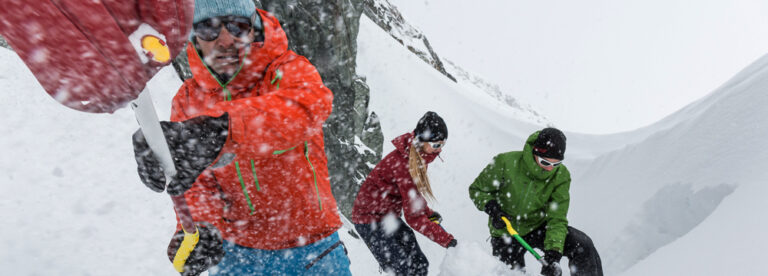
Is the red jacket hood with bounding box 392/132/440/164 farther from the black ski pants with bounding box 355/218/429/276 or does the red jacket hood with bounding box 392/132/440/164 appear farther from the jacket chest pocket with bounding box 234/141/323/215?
the jacket chest pocket with bounding box 234/141/323/215

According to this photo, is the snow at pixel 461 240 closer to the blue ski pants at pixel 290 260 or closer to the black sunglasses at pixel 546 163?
the black sunglasses at pixel 546 163

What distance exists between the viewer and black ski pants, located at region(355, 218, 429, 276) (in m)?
3.75

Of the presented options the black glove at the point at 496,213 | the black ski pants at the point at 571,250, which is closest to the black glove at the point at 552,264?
the black ski pants at the point at 571,250

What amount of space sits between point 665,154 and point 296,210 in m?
5.33

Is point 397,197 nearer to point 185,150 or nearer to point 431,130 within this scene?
point 431,130

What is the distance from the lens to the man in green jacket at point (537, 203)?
148 inches

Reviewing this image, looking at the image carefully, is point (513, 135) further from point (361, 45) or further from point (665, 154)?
point (665, 154)

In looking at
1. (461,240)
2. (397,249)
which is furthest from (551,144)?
(397,249)

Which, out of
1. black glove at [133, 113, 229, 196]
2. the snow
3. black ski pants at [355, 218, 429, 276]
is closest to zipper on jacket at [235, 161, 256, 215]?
black glove at [133, 113, 229, 196]

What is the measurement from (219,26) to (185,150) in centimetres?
68

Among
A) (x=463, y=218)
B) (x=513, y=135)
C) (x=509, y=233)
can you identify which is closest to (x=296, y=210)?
(x=509, y=233)

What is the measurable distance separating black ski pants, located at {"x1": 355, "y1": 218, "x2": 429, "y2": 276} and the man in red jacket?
2.04 m

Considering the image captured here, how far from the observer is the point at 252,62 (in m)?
1.45

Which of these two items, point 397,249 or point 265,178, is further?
point 397,249
